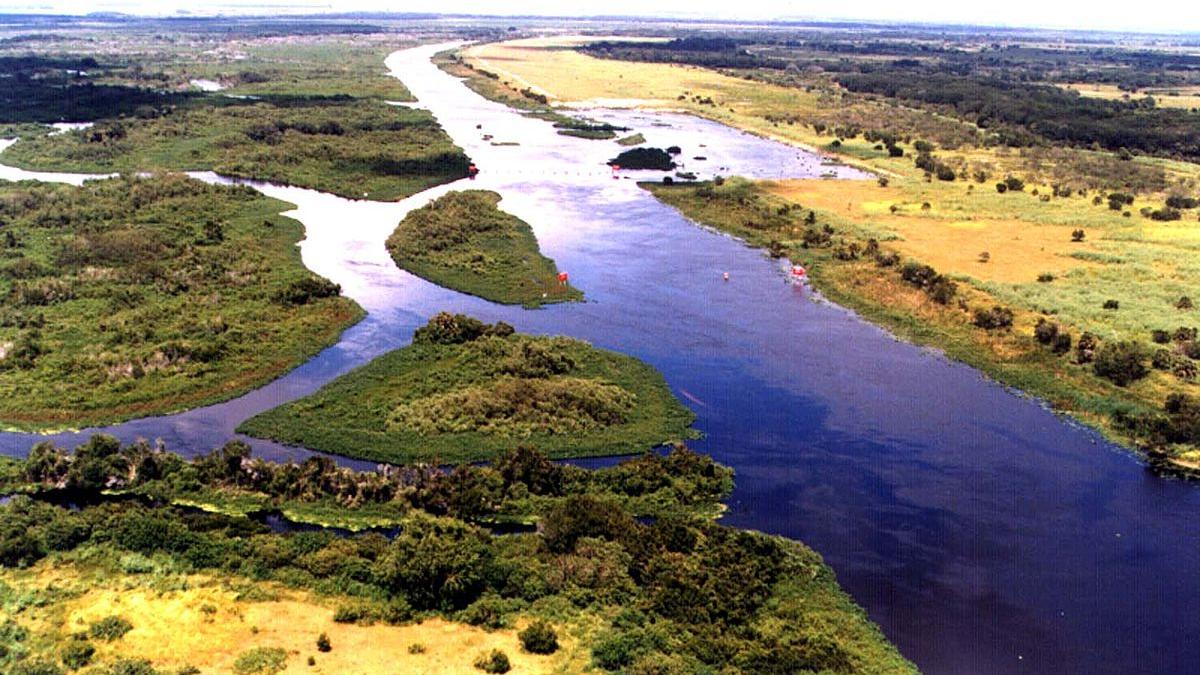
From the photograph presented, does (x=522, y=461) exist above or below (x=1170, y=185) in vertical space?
below

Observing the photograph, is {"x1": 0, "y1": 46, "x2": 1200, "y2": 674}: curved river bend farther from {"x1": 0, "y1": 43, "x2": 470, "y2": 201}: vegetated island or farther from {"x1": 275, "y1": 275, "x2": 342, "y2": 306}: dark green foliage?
{"x1": 0, "y1": 43, "x2": 470, "y2": 201}: vegetated island

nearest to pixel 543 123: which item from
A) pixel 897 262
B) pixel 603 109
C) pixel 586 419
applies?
pixel 603 109

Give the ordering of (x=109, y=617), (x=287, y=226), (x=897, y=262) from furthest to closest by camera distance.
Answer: (x=287, y=226), (x=897, y=262), (x=109, y=617)

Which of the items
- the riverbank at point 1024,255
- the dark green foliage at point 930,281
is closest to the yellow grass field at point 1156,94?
the riverbank at point 1024,255

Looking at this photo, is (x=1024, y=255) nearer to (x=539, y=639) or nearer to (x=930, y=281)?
(x=930, y=281)

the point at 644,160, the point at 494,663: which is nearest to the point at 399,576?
the point at 494,663

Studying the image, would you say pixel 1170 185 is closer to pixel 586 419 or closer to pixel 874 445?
pixel 874 445

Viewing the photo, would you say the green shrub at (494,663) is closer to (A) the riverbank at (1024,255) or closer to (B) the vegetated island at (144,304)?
(B) the vegetated island at (144,304)
